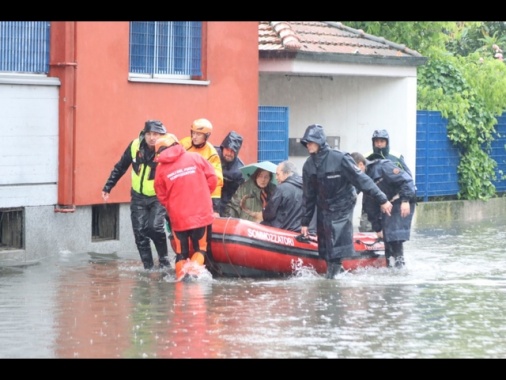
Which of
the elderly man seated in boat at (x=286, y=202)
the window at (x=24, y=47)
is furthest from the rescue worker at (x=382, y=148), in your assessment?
the window at (x=24, y=47)

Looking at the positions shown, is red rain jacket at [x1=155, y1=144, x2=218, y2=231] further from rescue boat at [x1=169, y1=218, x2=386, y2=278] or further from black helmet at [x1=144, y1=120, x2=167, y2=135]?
black helmet at [x1=144, y1=120, x2=167, y2=135]

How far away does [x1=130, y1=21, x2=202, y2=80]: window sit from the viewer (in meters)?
18.0

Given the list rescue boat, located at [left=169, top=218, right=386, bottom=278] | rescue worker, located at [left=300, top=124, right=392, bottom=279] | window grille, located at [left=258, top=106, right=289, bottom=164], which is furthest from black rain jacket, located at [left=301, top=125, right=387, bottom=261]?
window grille, located at [left=258, top=106, right=289, bottom=164]

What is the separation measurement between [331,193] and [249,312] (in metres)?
2.90

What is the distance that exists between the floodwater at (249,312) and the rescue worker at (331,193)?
42cm

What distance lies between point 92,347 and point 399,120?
13.2 meters

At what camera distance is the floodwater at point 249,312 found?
1041 centimetres

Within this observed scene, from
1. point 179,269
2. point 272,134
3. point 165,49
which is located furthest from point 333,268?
point 272,134

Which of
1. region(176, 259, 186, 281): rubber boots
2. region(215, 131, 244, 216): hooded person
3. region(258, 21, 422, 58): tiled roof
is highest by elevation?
region(258, 21, 422, 58): tiled roof

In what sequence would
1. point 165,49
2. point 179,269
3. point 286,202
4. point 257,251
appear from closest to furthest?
point 179,269, point 257,251, point 286,202, point 165,49

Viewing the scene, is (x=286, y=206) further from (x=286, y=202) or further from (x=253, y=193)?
(x=253, y=193)

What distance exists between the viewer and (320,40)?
21.6 meters

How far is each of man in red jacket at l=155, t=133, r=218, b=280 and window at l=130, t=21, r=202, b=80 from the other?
3388 mm
